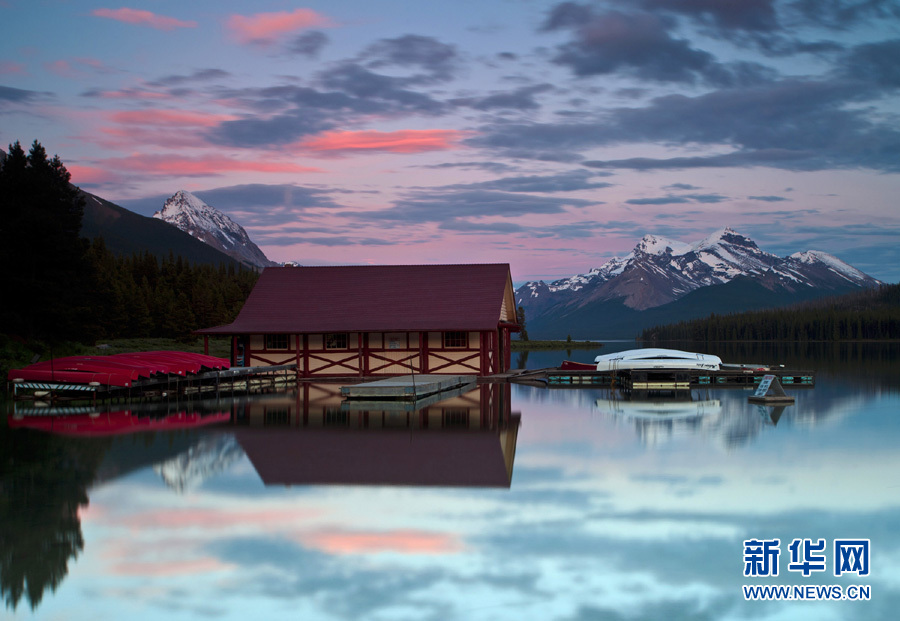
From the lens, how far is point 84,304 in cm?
3956

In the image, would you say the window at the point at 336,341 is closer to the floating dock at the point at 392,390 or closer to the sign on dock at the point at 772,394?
the floating dock at the point at 392,390

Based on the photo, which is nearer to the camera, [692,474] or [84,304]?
[692,474]

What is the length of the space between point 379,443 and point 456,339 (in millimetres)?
21529

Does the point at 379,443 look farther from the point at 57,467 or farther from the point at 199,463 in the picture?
the point at 57,467

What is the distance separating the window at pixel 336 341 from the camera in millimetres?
39469

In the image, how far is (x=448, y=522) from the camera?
10469mm

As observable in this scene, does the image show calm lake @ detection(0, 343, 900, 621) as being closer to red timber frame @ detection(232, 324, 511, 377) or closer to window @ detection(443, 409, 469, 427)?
window @ detection(443, 409, 469, 427)

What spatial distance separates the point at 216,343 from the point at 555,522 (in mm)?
65148

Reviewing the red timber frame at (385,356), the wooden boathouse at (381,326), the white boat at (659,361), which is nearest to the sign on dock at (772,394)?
the white boat at (659,361)

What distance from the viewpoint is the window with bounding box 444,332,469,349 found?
38.5 meters

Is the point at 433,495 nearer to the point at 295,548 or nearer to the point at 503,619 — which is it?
the point at 295,548

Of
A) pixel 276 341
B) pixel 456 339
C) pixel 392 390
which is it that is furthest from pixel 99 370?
pixel 456 339

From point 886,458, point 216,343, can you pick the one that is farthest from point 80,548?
point 216,343

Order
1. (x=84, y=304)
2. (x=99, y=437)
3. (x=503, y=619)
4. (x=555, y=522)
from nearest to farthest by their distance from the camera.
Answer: (x=503, y=619) → (x=555, y=522) → (x=99, y=437) → (x=84, y=304)
